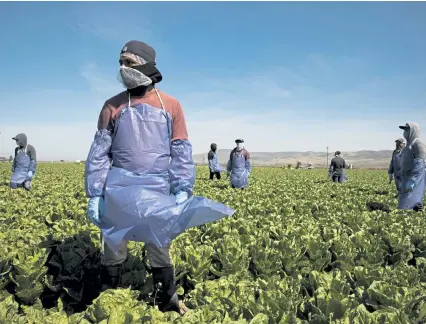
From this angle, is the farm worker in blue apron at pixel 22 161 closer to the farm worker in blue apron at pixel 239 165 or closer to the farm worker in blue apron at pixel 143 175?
the farm worker in blue apron at pixel 239 165

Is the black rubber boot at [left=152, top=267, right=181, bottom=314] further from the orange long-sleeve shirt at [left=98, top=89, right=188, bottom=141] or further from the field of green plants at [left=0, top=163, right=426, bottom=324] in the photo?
the orange long-sleeve shirt at [left=98, top=89, right=188, bottom=141]

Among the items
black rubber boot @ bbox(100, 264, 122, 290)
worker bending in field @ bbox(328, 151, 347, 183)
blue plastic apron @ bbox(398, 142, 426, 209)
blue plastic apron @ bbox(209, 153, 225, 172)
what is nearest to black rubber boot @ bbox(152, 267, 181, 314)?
black rubber boot @ bbox(100, 264, 122, 290)

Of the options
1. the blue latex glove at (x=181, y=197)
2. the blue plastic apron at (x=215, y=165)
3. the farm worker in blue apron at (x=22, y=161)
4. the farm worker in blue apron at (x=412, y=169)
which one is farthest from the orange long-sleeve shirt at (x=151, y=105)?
the blue plastic apron at (x=215, y=165)

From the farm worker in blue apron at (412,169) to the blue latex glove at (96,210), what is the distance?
22.1ft

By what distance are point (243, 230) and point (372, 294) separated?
108 inches

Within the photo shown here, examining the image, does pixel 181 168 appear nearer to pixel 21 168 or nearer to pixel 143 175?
pixel 143 175

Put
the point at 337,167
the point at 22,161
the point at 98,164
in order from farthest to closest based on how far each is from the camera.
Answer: the point at 337,167 → the point at 22,161 → the point at 98,164

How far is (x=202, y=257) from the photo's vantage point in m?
4.18

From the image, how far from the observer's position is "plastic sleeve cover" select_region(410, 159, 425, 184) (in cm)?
735

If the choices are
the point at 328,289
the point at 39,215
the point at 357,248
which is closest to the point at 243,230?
the point at 357,248

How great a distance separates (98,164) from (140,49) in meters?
1.00

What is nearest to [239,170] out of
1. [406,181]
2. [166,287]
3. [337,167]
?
[406,181]

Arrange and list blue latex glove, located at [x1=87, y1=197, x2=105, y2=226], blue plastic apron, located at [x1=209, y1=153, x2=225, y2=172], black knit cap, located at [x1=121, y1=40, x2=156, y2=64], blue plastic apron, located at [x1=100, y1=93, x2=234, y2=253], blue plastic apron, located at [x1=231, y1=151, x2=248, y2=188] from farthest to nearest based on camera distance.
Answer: blue plastic apron, located at [x1=209, y1=153, x2=225, y2=172] → blue plastic apron, located at [x1=231, y1=151, x2=248, y2=188] → black knit cap, located at [x1=121, y1=40, x2=156, y2=64] → blue latex glove, located at [x1=87, y1=197, x2=105, y2=226] → blue plastic apron, located at [x1=100, y1=93, x2=234, y2=253]

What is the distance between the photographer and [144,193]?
2.75 m
